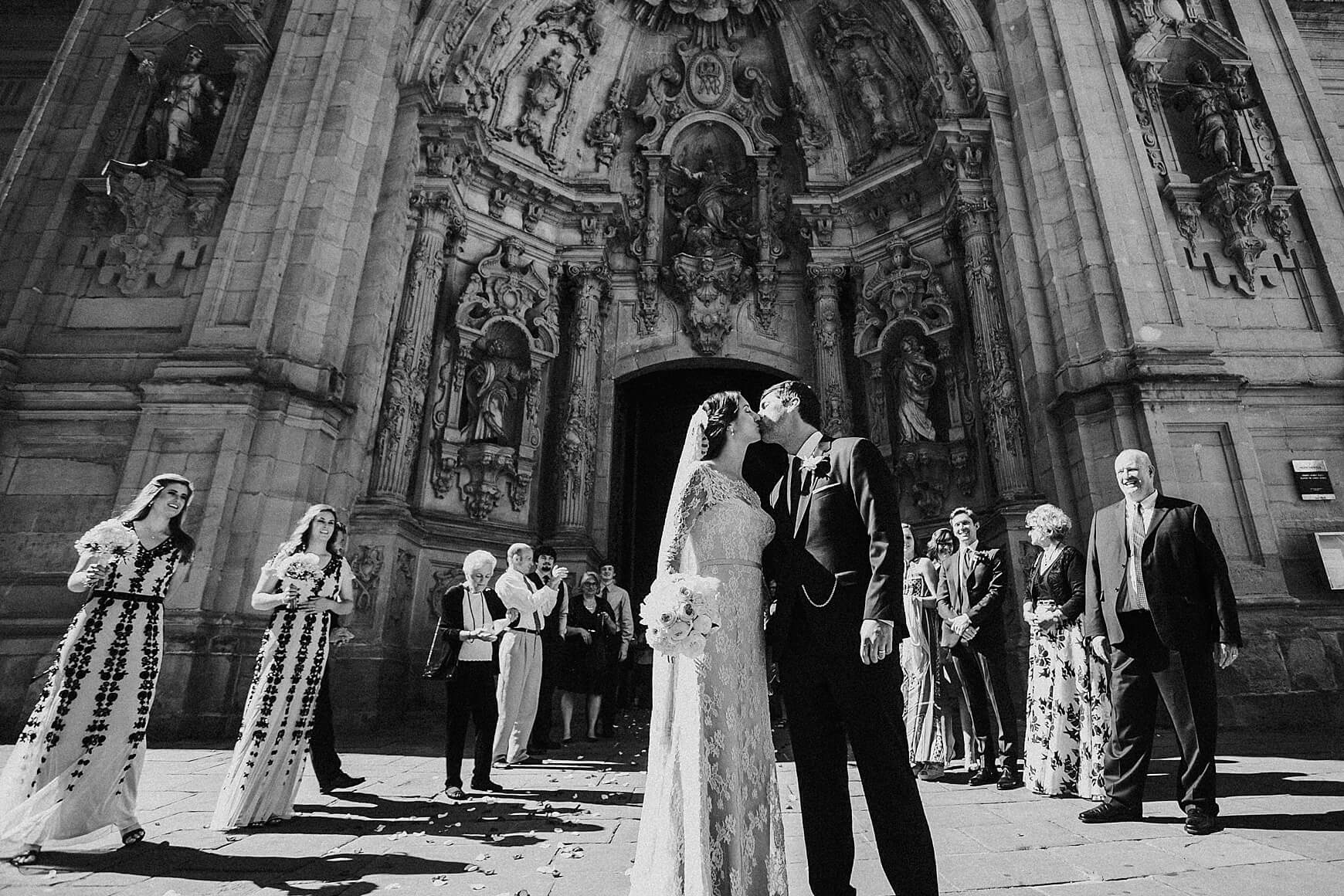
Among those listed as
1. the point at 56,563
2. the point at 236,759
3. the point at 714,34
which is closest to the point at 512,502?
the point at 56,563

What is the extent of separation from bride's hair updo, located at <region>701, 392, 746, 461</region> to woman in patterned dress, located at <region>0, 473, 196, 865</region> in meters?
3.14

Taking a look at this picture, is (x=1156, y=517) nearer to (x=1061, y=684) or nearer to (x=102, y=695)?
(x=1061, y=684)

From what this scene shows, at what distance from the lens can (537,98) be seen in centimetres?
1234

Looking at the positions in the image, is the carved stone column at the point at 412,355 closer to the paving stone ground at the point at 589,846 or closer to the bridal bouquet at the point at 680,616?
the paving stone ground at the point at 589,846

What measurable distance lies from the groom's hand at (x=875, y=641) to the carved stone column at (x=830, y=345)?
29.0 ft

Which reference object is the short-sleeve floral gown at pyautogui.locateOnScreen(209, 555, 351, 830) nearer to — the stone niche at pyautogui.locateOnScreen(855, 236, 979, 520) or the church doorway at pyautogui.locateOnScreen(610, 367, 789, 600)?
the church doorway at pyautogui.locateOnScreen(610, 367, 789, 600)

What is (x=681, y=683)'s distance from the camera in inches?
99.2

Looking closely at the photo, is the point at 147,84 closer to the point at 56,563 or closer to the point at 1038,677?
the point at 56,563

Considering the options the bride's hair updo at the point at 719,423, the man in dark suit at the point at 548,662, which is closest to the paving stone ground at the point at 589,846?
the man in dark suit at the point at 548,662

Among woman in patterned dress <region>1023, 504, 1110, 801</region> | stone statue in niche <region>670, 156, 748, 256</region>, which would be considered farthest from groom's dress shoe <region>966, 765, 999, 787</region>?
stone statue in niche <region>670, 156, 748, 256</region>

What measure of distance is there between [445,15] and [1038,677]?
11711mm

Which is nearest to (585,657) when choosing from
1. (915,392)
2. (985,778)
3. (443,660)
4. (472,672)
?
(472,672)

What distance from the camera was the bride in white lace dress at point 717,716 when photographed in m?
2.31

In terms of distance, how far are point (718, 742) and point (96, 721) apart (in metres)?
3.28
